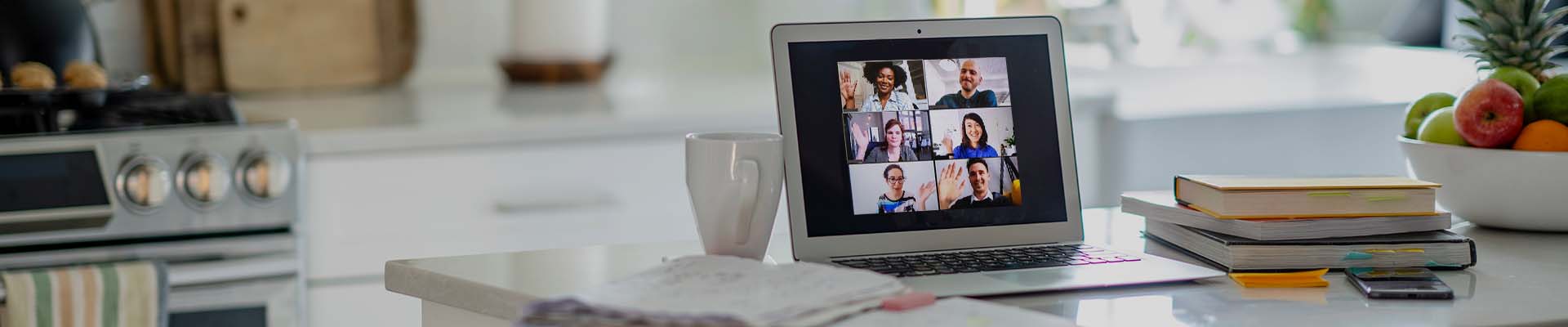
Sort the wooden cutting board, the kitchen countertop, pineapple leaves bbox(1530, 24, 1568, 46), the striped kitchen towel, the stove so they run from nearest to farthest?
1. the kitchen countertop
2. pineapple leaves bbox(1530, 24, 1568, 46)
3. the striped kitchen towel
4. the stove
5. the wooden cutting board

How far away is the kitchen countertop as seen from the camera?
84cm

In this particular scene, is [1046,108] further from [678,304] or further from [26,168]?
[26,168]

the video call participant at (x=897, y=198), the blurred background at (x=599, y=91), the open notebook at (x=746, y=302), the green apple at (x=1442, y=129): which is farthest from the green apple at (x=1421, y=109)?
the blurred background at (x=599, y=91)

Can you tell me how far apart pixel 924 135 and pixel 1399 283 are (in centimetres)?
36

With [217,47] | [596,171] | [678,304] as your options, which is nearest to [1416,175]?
[678,304]

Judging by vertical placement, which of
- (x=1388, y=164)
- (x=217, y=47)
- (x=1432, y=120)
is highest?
(x=217, y=47)

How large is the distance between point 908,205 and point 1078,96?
3.81 ft

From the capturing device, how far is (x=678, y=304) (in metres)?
0.75

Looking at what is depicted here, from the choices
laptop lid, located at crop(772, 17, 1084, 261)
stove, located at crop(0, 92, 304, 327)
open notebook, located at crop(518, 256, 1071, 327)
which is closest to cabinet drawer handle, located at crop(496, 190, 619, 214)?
stove, located at crop(0, 92, 304, 327)

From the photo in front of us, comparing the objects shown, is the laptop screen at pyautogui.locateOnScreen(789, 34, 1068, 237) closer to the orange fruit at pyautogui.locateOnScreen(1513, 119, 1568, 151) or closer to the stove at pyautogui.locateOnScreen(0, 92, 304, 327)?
the orange fruit at pyautogui.locateOnScreen(1513, 119, 1568, 151)

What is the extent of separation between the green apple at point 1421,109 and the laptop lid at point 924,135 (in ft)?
1.35

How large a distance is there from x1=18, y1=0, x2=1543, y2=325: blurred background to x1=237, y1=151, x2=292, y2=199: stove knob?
11cm

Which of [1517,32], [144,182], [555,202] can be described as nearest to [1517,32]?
[1517,32]

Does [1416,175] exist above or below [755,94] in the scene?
below
